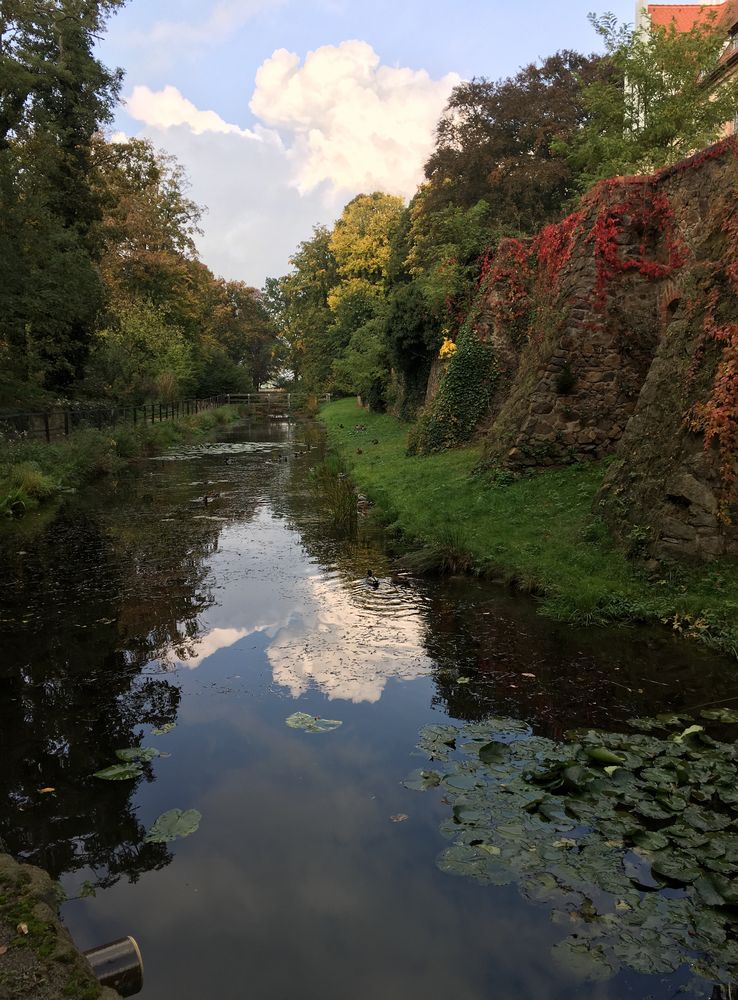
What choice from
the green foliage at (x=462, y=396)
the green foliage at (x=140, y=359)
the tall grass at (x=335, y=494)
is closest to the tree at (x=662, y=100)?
the green foliage at (x=462, y=396)

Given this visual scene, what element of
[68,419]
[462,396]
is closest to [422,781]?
[462,396]

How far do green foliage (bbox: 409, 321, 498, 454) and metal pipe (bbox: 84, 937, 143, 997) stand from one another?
16.0 m

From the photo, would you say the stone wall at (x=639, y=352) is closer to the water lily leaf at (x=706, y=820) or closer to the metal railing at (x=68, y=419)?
the water lily leaf at (x=706, y=820)

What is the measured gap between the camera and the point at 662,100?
1681 centimetres

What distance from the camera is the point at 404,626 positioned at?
827 centimetres

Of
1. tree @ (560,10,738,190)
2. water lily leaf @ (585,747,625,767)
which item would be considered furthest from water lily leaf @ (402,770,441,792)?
tree @ (560,10,738,190)

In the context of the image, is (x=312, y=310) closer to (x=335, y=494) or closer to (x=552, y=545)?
(x=335, y=494)

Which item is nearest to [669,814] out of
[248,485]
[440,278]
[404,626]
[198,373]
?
[404,626]

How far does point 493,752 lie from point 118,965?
305cm

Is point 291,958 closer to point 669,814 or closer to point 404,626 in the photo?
point 669,814

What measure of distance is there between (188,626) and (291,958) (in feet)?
17.2

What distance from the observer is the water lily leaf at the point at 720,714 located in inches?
224

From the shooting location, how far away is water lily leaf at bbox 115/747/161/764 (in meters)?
5.40

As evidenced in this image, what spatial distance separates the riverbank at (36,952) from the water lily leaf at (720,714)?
4870mm
